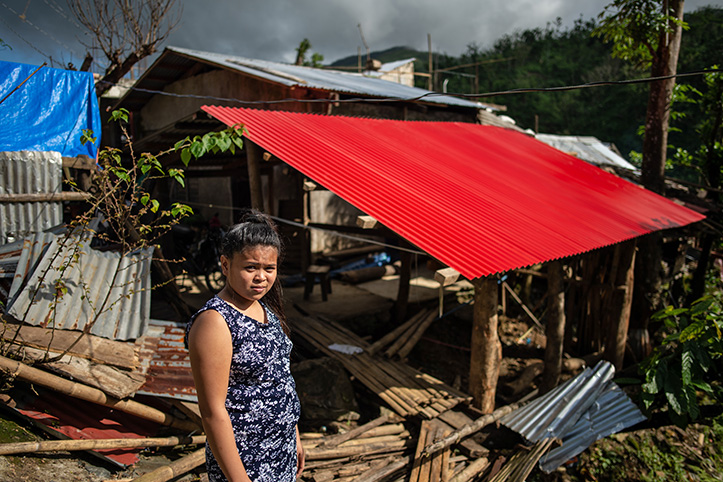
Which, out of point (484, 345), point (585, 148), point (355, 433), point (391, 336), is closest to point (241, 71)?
point (391, 336)

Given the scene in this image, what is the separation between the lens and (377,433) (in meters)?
4.79

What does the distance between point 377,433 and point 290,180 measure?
7631 mm

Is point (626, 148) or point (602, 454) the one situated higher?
point (626, 148)

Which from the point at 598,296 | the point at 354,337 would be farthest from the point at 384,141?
the point at 598,296

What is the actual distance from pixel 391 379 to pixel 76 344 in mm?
3626

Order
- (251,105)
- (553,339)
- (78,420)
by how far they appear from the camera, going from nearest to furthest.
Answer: (78,420) < (553,339) < (251,105)

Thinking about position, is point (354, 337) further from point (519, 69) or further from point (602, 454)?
point (519, 69)

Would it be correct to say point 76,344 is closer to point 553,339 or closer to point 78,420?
point 78,420

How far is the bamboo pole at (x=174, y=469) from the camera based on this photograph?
10.1 feet

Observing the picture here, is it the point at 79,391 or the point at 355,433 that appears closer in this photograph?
the point at 79,391

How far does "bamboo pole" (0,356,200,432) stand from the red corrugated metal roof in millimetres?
2559

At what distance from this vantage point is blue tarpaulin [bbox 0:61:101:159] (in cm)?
586

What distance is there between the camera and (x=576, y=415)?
542 centimetres

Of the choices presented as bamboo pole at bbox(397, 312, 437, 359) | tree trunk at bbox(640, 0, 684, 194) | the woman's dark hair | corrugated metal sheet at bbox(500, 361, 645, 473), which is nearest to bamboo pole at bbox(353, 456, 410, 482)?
corrugated metal sheet at bbox(500, 361, 645, 473)
